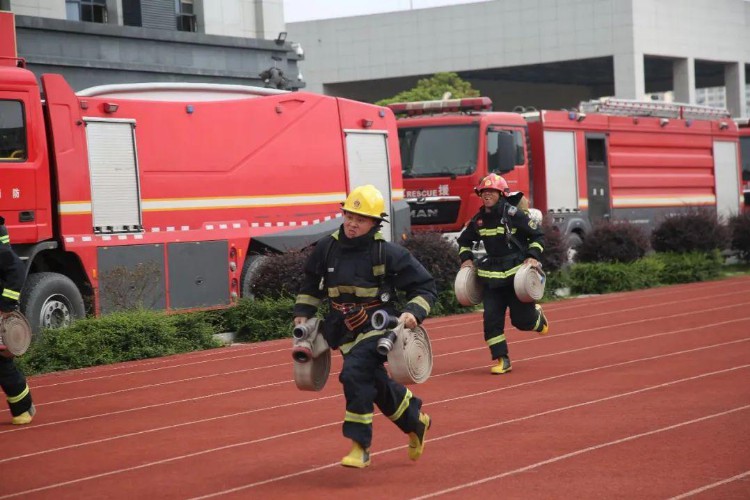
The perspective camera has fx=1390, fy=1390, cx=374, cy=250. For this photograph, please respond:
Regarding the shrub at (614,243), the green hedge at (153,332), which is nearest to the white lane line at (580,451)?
the green hedge at (153,332)

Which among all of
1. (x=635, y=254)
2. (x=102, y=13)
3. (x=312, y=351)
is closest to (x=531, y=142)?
(x=635, y=254)

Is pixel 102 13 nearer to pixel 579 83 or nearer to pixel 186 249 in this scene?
pixel 186 249

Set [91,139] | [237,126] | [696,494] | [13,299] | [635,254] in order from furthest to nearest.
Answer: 1. [635,254]
2. [237,126]
3. [91,139]
4. [13,299]
5. [696,494]

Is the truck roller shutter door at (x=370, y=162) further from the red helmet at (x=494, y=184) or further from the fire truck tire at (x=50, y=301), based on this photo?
the red helmet at (x=494, y=184)

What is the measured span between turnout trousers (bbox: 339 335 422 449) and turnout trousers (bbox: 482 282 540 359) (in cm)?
514

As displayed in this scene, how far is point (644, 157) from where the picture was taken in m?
31.2

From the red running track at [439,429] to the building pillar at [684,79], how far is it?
45275mm

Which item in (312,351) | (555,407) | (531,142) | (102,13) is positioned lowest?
(555,407)

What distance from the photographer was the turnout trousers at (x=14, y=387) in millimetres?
11117

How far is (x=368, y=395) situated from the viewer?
863cm

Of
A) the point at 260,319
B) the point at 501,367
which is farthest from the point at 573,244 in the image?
the point at 501,367

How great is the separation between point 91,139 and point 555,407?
849cm

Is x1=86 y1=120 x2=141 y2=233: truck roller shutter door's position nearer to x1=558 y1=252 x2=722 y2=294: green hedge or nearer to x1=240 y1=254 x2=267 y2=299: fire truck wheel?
x1=240 y1=254 x2=267 y2=299: fire truck wheel

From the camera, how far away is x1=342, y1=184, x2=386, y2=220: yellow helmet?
8.74m
